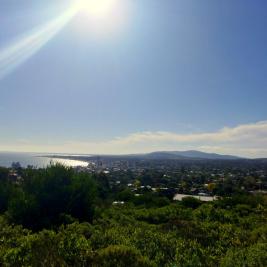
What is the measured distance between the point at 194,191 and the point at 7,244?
2182 inches

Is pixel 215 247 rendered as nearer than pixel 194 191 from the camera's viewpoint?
Yes

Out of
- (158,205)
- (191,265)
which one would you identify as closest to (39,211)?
(191,265)

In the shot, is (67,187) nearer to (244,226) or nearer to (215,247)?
(244,226)

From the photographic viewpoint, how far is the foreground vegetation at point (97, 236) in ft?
26.1

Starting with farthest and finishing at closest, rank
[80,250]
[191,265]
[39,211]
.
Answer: [39,211] < [80,250] < [191,265]

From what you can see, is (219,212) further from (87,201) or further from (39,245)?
(39,245)

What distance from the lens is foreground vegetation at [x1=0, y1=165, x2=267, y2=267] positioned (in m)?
7.96

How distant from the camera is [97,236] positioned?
33.6ft

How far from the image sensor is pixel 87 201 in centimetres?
2009

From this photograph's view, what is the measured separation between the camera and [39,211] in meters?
18.2

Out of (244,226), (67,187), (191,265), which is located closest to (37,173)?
(67,187)

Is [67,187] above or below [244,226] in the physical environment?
above

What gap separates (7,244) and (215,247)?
5.66 metres

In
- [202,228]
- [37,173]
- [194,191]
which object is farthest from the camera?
[194,191]
